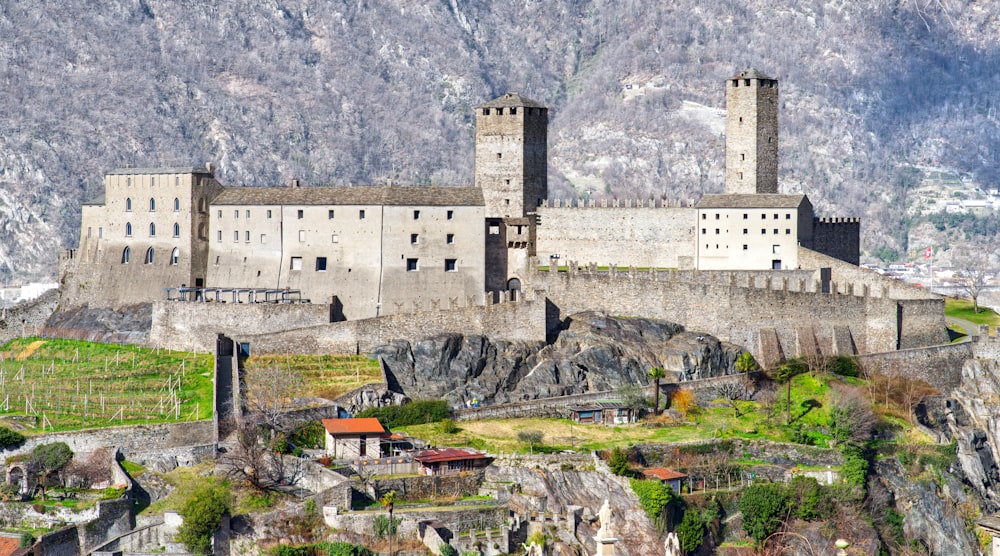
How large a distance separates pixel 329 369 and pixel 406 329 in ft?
16.2

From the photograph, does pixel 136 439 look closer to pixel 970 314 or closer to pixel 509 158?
pixel 509 158

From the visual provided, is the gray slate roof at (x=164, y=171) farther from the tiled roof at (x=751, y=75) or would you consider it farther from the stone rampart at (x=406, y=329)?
the tiled roof at (x=751, y=75)

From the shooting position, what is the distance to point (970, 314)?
10681 cm

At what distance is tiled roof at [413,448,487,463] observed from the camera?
74000 mm

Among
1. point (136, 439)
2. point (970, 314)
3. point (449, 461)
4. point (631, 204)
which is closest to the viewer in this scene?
point (449, 461)

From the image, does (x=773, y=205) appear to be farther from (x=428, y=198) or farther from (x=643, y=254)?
(x=428, y=198)

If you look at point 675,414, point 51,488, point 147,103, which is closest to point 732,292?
point 675,414

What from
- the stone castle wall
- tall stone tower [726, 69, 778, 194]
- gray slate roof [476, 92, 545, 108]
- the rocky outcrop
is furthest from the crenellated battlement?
the rocky outcrop

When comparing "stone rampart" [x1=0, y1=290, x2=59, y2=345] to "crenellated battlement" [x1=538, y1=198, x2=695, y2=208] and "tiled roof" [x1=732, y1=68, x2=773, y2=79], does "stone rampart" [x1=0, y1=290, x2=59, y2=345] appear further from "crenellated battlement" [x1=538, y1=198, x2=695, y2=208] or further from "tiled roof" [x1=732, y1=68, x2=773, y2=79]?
"tiled roof" [x1=732, y1=68, x2=773, y2=79]

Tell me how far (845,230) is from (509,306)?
25.4m

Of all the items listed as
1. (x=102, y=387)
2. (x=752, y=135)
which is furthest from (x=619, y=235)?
(x=102, y=387)

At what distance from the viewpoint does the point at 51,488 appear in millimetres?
74125

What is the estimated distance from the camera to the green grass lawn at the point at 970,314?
104m

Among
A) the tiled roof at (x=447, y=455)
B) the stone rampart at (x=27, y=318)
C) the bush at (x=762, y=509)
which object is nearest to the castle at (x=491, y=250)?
the stone rampart at (x=27, y=318)
